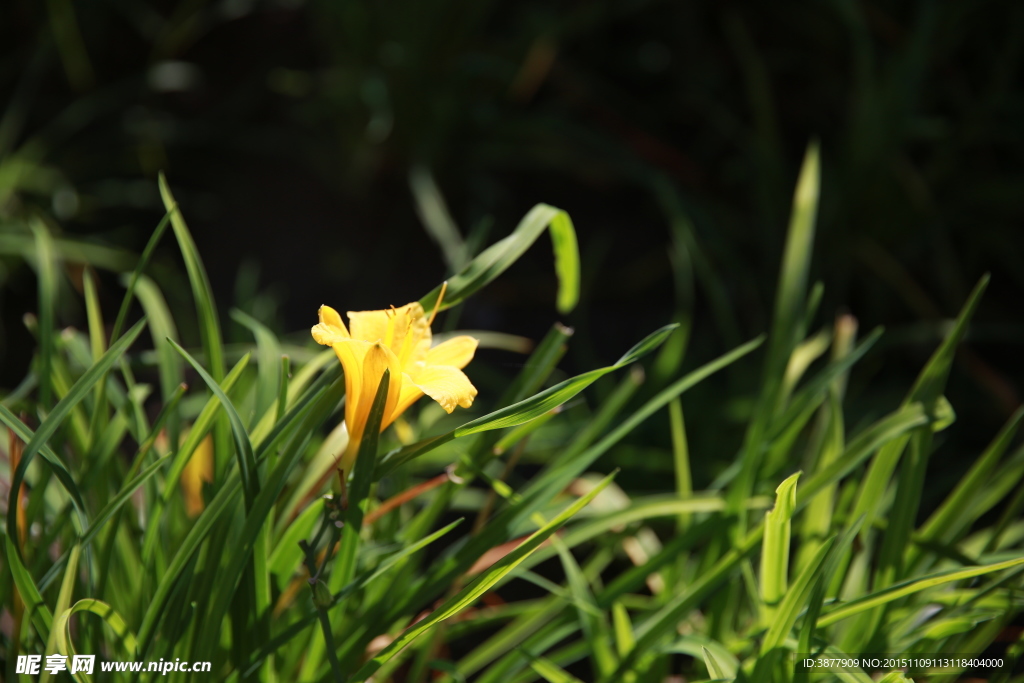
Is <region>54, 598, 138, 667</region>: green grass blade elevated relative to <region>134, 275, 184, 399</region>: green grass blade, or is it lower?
lower

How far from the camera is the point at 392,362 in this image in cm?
57

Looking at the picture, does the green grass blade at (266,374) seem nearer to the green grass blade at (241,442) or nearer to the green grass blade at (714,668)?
the green grass blade at (241,442)

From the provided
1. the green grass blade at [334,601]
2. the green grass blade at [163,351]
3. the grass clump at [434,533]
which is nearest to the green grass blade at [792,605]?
the grass clump at [434,533]

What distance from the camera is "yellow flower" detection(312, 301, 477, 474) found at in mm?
563

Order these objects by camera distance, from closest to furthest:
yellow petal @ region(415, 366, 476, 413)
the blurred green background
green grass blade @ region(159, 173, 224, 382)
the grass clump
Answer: yellow petal @ region(415, 366, 476, 413)
the grass clump
green grass blade @ region(159, 173, 224, 382)
the blurred green background

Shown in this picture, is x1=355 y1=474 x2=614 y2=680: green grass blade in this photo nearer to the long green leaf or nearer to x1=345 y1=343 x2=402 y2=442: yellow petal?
x1=345 y1=343 x2=402 y2=442: yellow petal

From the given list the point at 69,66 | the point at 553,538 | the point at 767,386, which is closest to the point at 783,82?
the point at 767,386

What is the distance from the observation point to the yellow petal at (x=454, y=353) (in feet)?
2.11

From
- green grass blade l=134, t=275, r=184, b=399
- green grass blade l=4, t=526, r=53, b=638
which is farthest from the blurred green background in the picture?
Result: green grass blade l=4, t=526, r=53, b=638

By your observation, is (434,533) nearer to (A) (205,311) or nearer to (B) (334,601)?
(B) (334,601)

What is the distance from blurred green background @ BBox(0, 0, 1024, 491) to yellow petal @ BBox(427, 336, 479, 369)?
0.84 m

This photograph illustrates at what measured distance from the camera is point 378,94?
1634mm

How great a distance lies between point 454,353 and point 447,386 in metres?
0.09

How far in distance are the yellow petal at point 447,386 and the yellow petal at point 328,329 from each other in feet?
0.24
